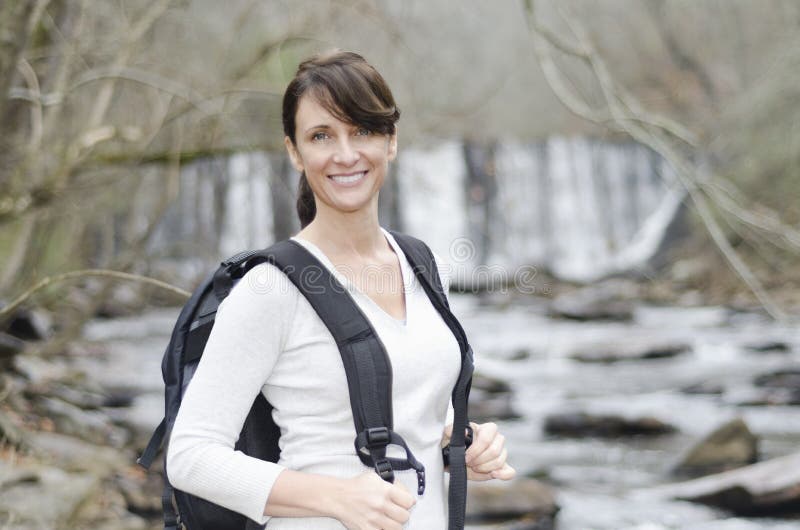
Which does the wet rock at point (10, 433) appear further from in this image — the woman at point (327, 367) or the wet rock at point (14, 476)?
the woman at point (327, 367)

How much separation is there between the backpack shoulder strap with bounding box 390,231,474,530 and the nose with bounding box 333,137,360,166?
23cm

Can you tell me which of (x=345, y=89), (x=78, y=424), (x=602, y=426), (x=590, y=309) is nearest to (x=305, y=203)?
(x=345, y=89)

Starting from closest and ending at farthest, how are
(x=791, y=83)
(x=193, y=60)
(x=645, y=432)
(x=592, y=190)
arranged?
(x=645, y=432), (x=193, y=60), (x=791, y=83), (x=592, y=190)

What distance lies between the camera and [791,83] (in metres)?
14.7

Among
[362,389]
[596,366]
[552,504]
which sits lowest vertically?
[362,389]

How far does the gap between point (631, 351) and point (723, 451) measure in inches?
158

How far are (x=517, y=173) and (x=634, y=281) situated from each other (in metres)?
2.84

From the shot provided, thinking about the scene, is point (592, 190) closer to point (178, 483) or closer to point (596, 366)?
point (596, 366)

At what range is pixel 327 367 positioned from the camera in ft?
4.72

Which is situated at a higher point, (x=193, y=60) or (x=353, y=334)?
(x=193, y=60)

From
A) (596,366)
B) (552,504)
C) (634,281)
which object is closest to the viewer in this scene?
(552,504)

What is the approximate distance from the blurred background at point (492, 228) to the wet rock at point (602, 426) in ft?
0.08

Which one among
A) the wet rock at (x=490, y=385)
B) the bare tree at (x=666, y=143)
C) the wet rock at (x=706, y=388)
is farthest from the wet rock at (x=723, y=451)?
the bare tree at (x=666, y=143)

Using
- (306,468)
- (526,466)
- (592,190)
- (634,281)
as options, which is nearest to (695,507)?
(526,466)
